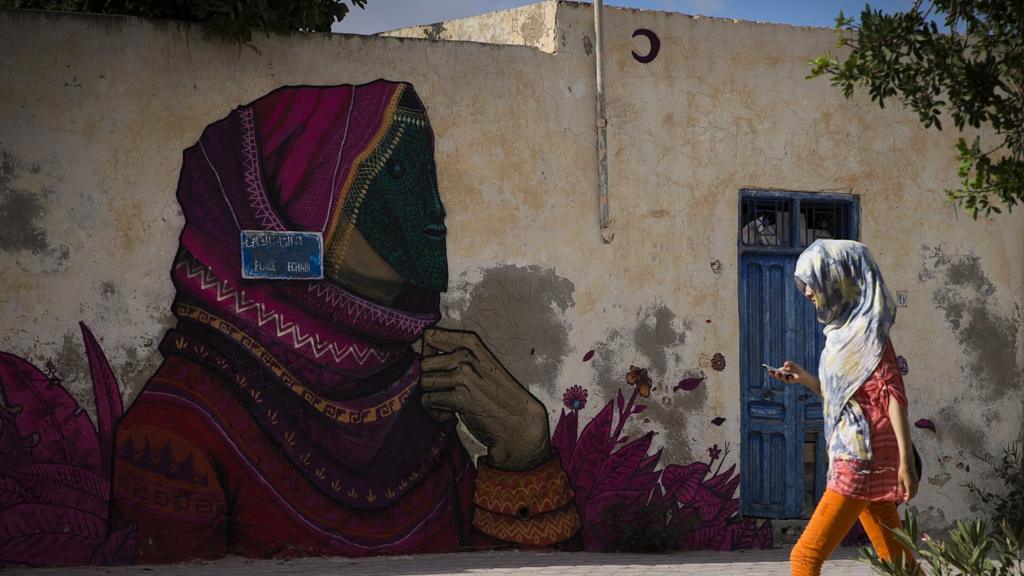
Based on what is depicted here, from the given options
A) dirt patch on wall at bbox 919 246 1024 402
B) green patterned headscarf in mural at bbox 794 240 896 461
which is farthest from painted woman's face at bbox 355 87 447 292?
dirt patch on wall at bbox 919 246 1024 402

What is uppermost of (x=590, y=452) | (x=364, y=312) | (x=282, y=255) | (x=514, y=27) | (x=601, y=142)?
(x=514, y=27)

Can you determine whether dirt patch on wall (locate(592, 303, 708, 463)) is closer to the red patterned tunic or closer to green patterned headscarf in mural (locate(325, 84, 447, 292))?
green patterned headscarf in mural (locate(325, 84, 447, 292))

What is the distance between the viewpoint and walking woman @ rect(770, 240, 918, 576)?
18.5 ft

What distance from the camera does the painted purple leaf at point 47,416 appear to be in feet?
25.5

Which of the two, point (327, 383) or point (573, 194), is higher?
point (573, 194)

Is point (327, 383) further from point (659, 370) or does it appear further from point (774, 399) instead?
point (774, 399)

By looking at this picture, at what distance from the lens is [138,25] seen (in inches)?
319

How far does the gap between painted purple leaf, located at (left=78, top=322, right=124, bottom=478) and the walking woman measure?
407 cm

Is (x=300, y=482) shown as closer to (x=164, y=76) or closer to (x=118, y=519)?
(x=118, y=519)

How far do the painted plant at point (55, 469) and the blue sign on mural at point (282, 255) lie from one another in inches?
40.7

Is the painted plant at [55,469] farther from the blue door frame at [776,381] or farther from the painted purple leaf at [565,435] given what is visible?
the blue door frame at [776,381]

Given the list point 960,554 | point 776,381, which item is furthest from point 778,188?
point 960,554

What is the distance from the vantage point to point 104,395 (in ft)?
26.2

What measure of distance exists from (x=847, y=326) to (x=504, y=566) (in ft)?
10.7
